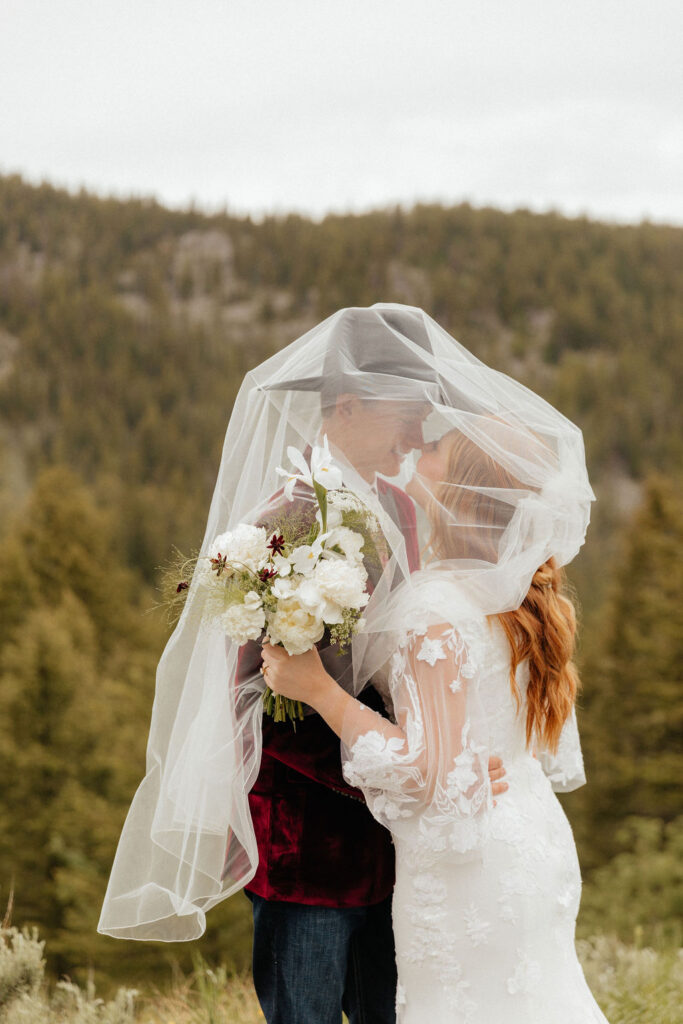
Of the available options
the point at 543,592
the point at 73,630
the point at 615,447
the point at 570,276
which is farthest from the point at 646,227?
the point at 543,592

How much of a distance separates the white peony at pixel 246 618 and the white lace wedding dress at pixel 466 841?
0.33 metres

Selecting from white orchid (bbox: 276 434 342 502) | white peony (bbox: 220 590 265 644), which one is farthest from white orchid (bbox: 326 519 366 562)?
white peony (bbox: 220 590 265 644)

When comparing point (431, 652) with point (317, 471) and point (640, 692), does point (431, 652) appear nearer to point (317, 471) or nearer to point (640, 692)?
point (317, 471)

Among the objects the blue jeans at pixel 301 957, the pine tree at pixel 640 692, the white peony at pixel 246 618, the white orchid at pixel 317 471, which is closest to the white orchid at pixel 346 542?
the white orchid at pixel 317 471

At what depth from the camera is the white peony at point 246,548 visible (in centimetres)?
228

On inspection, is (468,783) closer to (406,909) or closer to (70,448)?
(406,909)

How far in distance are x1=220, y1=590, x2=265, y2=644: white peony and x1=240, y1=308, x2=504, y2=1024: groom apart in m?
0.28

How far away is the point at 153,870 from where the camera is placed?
2.64 meters

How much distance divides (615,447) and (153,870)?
211 ft

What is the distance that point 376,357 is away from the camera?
8.49 ft

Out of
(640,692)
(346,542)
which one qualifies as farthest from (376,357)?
(640,692)

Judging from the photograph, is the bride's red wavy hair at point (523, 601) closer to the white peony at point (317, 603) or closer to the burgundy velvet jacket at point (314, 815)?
the burgundy velvet jacket at point (314, 815)

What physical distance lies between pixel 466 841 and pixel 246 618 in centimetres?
78

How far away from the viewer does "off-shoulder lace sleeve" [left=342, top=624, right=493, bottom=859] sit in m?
2.29
